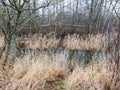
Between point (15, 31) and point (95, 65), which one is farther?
point (95, 65)

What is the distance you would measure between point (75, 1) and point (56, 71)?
17.8m

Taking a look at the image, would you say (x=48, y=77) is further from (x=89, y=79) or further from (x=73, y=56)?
(x=73, y=56)

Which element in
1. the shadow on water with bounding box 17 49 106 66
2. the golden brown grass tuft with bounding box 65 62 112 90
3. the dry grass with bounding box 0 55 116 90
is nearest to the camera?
the dry grass with bounding box 0 55 116 90

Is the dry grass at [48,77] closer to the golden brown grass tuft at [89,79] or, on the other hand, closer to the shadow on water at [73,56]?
the golden brown grass tuft at [89,79]

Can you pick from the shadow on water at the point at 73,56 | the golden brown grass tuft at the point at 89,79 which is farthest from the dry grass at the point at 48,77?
the shadow on water at the point at 73,56

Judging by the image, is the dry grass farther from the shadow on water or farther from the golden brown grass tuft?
the shadow on water

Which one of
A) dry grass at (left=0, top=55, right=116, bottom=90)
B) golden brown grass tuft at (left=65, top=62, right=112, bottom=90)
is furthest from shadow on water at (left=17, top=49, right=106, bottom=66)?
golden brown grass tuft at (left=65, top=62, right=112, bottom=90)

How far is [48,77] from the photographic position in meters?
5.38

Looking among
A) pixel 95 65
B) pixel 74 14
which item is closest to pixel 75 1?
pixel 74 14

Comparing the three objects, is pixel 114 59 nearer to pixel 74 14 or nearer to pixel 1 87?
pixel 1 87

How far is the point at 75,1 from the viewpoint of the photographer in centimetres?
2295

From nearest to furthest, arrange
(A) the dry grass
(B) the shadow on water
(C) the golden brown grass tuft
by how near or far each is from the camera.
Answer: (A) the dry grass < (C) the golden brown grass tuft < (B) the shadow on water

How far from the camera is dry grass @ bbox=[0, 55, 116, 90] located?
14.5 ft

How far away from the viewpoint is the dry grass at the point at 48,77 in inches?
174
